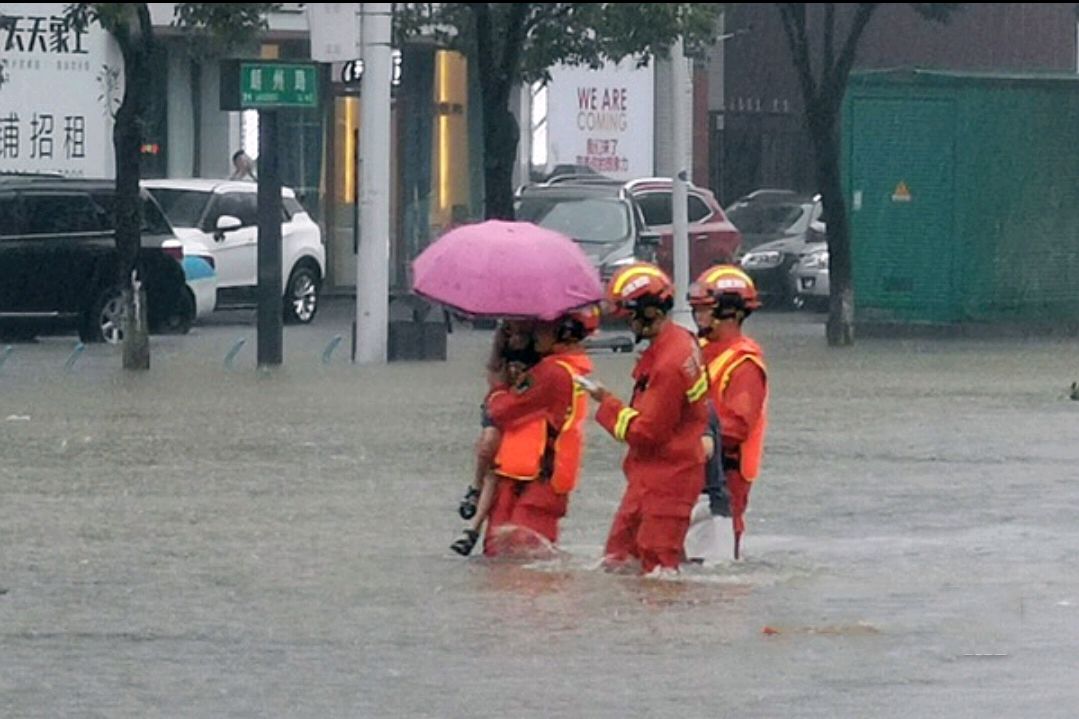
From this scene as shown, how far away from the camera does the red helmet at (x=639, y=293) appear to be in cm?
1089

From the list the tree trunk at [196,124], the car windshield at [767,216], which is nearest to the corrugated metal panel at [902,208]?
the tree trunk at [196,124]

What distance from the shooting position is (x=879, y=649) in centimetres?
974

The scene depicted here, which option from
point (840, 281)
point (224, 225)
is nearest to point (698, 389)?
point (840, 281)

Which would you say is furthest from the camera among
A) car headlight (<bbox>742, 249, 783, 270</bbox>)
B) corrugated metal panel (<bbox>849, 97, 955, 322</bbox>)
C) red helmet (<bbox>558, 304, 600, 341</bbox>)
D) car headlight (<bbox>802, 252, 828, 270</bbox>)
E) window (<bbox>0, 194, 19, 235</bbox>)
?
car headlight (<bbox>742, 249, 783, 270</bbox>)

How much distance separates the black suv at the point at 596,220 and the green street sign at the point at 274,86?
8448 mm

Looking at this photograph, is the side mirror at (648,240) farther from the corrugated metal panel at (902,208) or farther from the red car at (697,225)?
the corrugated metal panel at (902,208)

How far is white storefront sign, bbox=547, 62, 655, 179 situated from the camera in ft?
141

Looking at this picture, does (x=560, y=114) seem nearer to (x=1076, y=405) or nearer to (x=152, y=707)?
(x=1076, y=405)

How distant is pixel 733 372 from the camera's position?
11555mm

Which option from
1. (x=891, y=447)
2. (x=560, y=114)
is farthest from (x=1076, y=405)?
(x=560, y=114)

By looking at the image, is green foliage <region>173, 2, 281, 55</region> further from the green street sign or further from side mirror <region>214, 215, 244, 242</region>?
side mirror <region>214, 215, 244, 242</region>

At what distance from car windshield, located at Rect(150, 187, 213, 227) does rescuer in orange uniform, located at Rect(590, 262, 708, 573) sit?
2036cm

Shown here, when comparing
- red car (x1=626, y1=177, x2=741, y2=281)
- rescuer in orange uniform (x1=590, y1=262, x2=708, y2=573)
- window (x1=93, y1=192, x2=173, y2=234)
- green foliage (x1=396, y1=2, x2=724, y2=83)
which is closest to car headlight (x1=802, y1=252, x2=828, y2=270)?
red car (x1=626, y1=177, x2=741, y2=281)

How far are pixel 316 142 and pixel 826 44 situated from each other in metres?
29.0
